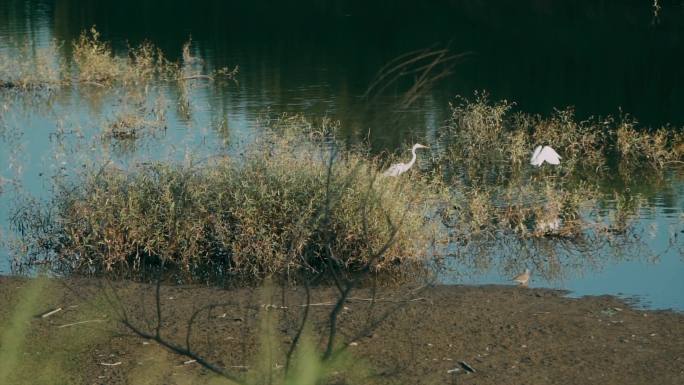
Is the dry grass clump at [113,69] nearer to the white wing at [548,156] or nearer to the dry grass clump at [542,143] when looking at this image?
the dry grass clump at [542,143]

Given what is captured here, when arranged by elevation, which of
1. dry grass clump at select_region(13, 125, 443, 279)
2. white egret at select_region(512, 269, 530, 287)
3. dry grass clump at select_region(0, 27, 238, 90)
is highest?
dry grass clump at select_region(0, 27, 238, 90)

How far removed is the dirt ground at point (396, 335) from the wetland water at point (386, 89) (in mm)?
972

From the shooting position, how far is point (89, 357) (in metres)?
6.98

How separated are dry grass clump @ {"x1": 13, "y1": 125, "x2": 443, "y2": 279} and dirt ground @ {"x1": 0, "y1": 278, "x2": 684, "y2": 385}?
563 millimetres

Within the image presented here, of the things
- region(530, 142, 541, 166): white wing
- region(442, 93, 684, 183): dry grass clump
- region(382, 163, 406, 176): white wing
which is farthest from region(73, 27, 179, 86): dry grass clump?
region(382, 163, 406, 176): white wing

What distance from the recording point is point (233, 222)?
935 centimetres

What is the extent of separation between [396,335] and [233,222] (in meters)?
2.45

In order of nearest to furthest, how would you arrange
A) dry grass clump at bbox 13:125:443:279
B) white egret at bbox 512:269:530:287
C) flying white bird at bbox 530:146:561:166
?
white egret at bbox 512:269:530:287 → dry grass clump at bbox 13:125:443:279 → flying white bird at bbox 530:146:561:166

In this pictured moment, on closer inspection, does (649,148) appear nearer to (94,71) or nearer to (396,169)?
(396,169)

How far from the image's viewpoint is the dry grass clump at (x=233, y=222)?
29.7 feet

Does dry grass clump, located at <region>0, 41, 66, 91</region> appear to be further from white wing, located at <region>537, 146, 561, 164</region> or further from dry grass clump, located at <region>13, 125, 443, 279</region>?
dry grass clump, located at <region>13, 125, 443, 279</region>

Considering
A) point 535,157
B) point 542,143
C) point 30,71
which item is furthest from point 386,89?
point 535,157

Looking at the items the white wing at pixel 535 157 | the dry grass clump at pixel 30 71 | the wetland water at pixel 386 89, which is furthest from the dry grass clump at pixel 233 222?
the dry grass clump at pixel 30 71

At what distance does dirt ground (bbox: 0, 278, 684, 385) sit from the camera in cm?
668
